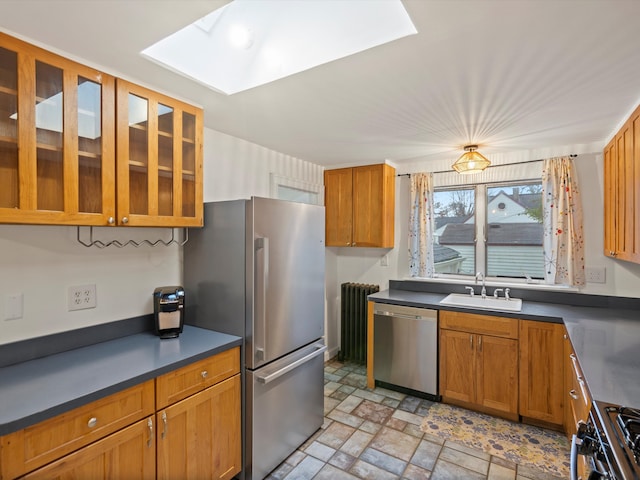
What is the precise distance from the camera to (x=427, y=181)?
3.46 m

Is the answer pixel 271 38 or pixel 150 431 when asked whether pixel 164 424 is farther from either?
pixel 271 38

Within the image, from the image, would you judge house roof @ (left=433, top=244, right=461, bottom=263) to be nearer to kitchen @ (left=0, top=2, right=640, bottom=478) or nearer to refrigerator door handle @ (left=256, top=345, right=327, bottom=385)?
kitchen @ (left=0, top=2, right=640, bottom=478)

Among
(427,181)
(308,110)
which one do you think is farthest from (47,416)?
(427,181)

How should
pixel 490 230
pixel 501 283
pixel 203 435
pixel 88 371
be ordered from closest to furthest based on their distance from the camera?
pixel 88 371
pixel 203 435
pixel 501 283
pixel 490 230

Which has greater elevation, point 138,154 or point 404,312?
point 138,154

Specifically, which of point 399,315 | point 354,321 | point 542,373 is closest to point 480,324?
point 542,373

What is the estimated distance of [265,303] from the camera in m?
1.98

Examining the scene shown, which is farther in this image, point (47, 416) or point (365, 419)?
point (365, 419)

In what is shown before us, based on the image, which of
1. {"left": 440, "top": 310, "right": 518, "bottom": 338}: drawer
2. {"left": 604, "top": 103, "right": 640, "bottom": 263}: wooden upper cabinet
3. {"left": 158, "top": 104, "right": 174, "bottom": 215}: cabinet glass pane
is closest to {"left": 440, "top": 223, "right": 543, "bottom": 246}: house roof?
{"left": 604, "top": 103, "right": 640, "bottom": 263}: wooden upper cabinet

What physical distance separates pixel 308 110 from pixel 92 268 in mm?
1557

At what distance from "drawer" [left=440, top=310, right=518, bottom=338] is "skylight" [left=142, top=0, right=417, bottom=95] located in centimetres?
220

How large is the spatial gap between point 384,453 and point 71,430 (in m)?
1.83

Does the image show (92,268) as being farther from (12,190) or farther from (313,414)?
(313,414)

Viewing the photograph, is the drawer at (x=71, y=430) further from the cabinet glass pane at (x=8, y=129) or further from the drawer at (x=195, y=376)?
the cabinet glass pane at (x=8, y=129)
